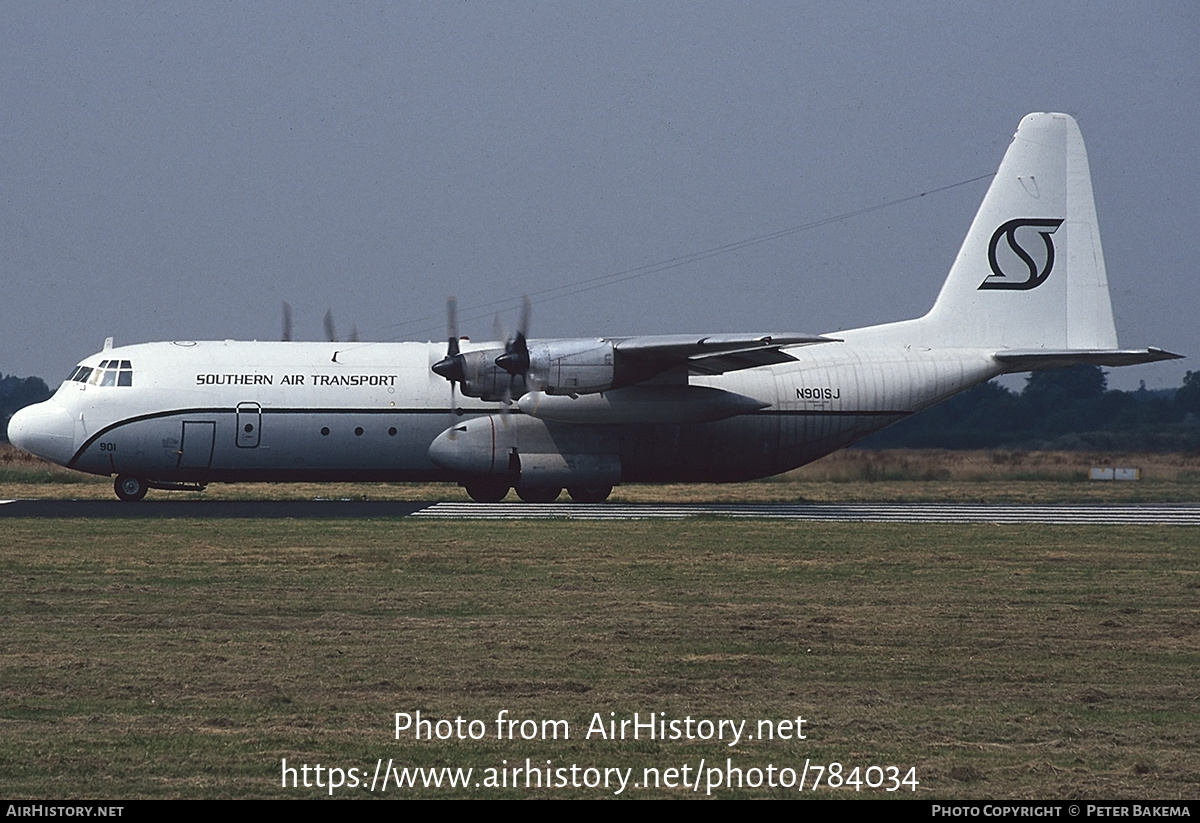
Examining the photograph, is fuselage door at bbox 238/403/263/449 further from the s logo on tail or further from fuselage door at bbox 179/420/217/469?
the s logo on tail

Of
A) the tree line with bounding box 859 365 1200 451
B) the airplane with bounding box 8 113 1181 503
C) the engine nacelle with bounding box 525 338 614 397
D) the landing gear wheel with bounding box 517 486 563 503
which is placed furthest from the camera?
the tree line with bounding box 859 365 1200 451

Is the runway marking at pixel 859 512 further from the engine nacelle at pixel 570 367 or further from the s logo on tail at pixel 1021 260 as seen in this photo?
the s logo on tail at pixel 1021 260

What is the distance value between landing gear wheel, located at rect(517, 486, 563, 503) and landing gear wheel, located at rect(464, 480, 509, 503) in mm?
636

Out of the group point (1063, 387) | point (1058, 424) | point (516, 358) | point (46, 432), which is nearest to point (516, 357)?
point (516, 358)

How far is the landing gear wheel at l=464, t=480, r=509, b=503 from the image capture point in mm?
31719

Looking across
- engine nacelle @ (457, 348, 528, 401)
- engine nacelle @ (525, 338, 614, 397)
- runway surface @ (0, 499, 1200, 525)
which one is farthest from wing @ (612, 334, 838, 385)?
runway surface @ (0, 499, 1200, 525)

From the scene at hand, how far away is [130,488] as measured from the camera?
30375 millimetres

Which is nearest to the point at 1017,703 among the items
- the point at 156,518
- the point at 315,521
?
the point at 315,521

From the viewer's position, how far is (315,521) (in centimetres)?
2539

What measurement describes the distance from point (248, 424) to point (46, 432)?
4260 mm

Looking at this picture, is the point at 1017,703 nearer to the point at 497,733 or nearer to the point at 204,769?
the point at 497,733

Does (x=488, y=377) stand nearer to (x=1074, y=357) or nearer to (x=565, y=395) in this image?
(x=565, y=395)

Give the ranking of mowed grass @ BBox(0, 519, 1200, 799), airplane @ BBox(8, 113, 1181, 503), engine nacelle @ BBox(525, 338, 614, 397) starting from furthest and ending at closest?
airplane @ BBox(8, 113, 1181, 503)
engine nacelle @ BBox(525, 338, 614, 397)
mowed grass @ BBox(0, 519, 1200, 799)

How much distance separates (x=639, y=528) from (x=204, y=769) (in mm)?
16662
